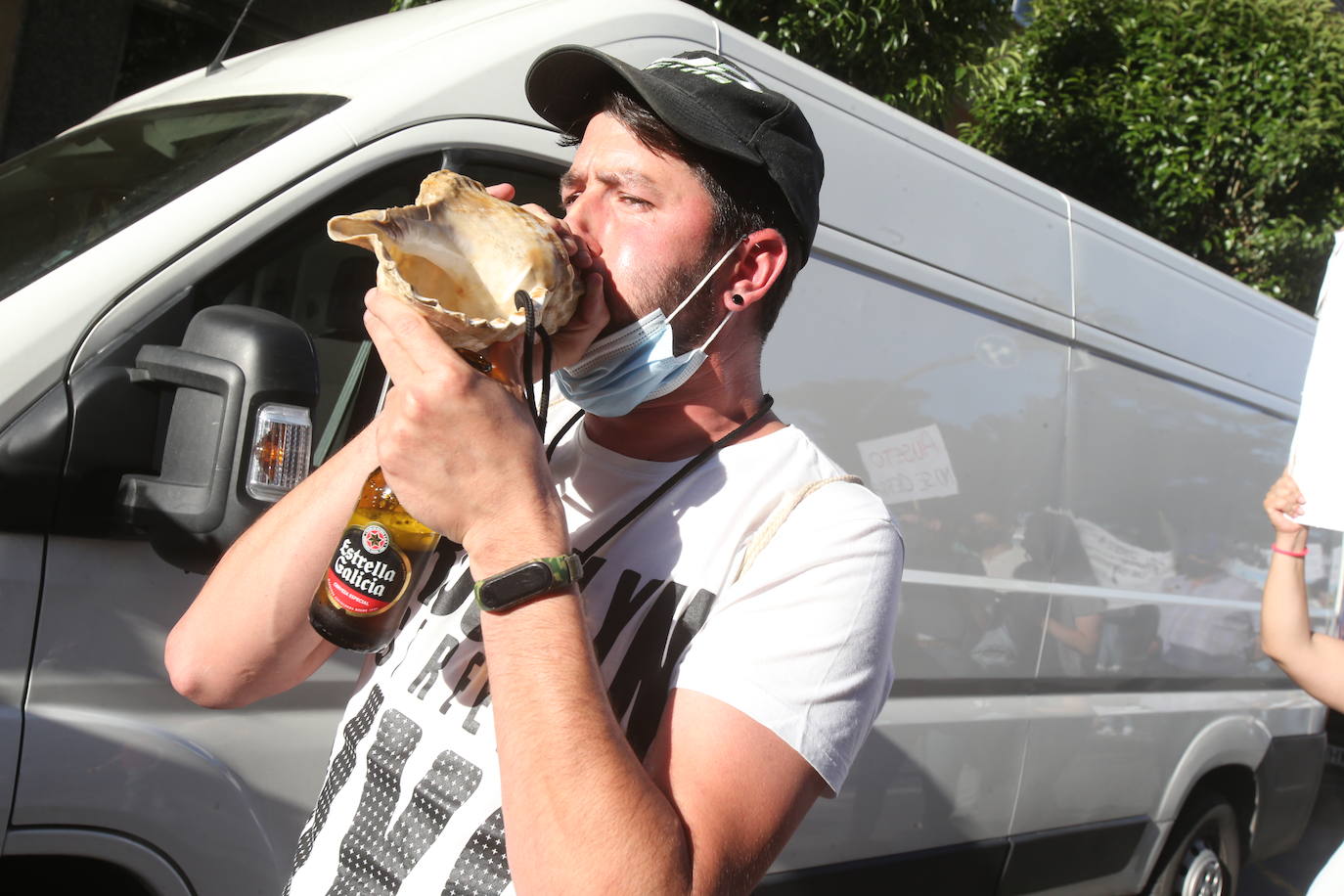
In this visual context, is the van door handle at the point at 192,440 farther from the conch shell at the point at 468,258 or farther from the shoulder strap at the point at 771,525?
the shoulder strap at the point at 771,525

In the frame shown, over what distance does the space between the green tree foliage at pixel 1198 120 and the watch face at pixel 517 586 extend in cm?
811

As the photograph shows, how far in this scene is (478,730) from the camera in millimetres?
1391

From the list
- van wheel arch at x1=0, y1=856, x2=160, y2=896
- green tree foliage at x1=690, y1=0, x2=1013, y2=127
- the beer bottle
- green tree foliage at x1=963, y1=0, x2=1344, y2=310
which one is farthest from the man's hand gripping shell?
green tree foliage at x1=963, y1=0, x2=1344, y2=310

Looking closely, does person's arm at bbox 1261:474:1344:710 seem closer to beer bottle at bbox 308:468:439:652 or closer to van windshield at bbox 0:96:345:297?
beer bottle at bbox 308:468:439:652

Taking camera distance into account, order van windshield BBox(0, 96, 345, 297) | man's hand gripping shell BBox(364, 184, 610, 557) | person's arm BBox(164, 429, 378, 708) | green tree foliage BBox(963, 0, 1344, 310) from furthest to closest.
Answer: green tree foliage BBox(963, 0, 1344, 310), van windshield BBox(0, 96, 345, 297), person's arm BBox(164, 429, 378, 708), man's hand gripping shell BBox(364, 184, 610, 557)

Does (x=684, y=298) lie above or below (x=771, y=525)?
above

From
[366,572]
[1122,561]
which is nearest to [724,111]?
[366,572]

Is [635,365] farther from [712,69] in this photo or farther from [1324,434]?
[1324,434]

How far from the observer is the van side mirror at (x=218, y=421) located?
195cm

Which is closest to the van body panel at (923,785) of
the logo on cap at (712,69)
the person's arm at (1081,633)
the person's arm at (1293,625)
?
the person's arm at (1081,633)

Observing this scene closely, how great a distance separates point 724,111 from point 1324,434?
73.0 inches

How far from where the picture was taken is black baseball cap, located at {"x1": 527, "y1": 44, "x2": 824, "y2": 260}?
1553mm

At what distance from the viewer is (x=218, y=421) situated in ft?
6.40

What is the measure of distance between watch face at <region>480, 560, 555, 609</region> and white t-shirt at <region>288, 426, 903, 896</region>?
20 centimetres
